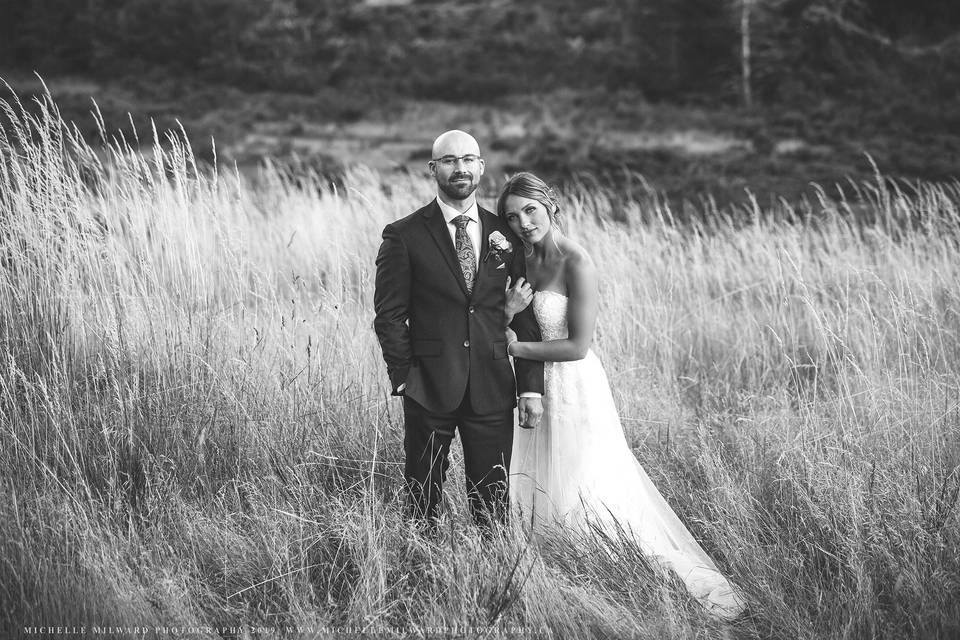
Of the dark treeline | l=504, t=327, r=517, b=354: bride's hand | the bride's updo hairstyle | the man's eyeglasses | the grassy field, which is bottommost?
the grassy field

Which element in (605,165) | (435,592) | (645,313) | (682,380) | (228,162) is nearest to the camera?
(435,592)

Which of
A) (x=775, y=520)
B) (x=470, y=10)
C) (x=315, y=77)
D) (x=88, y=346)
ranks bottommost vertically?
(x=775, y=520)

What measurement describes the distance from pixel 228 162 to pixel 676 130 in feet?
44.2

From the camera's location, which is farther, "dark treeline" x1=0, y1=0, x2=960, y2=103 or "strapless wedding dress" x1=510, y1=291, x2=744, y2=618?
"dark treeline" x1=0, y1=0, x2=960, y2=103

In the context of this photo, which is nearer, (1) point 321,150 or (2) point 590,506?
(2) point 590,506

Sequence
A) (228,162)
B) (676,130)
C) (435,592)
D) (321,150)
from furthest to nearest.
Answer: (676,130) → (321,150) → (228,162) → (435,592)

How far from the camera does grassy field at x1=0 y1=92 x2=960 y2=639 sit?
2680mm

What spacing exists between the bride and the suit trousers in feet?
0.46

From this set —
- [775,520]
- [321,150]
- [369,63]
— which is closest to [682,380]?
[775,520]

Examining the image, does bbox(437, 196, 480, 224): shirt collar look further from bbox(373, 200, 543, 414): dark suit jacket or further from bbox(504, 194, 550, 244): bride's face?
bbox(504, 194, 550, 244): bride's face

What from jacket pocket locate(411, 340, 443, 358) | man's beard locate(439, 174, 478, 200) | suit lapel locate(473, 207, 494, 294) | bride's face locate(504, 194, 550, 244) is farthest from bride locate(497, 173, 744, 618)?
jacket pocket locate(411, 340, 443, 358)

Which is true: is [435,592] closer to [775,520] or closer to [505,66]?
[775,520]

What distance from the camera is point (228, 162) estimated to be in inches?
681

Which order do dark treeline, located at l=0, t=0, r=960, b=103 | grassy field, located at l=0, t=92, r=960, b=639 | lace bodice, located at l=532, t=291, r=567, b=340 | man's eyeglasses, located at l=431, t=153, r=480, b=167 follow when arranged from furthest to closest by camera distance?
dark treeline, located at l=0, t=0, r=960, b=103
lace bodice, located at l=532, t=291, r=567, b=340
man's eyeglasses, located at l=431, t=153, r=480, b=167
grassy field, located at l=0, t=92, r=960, b=639
